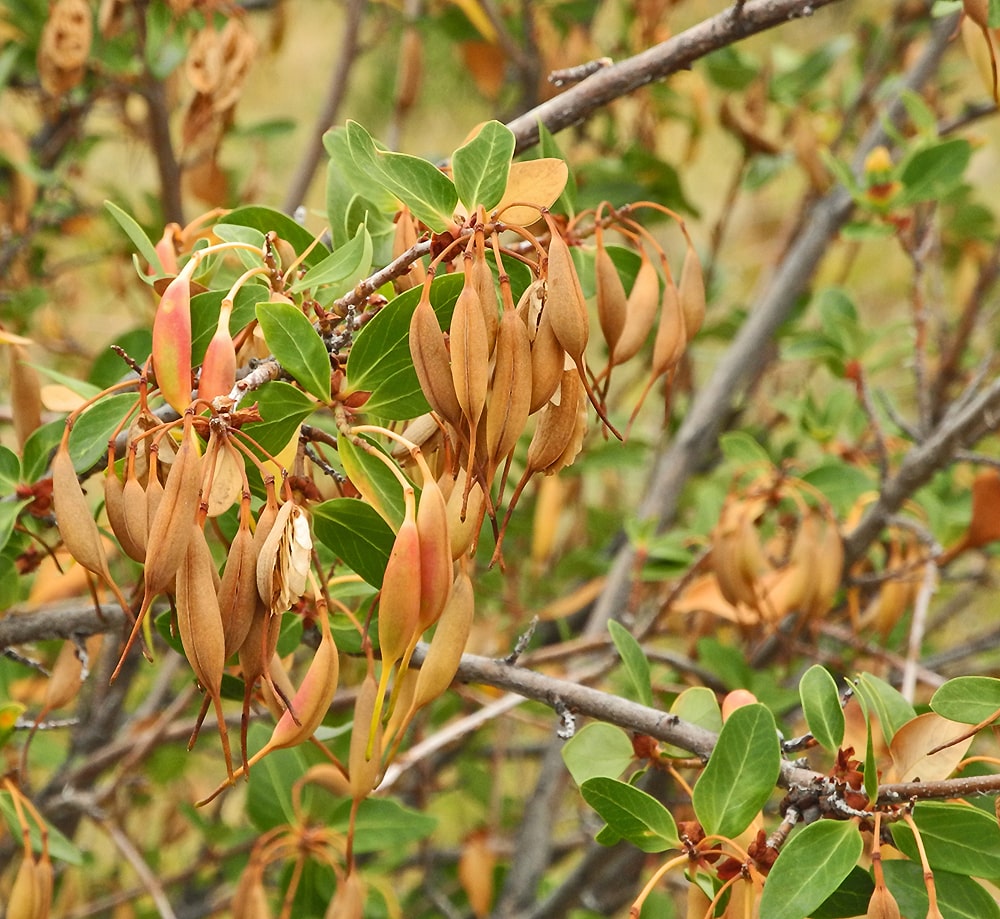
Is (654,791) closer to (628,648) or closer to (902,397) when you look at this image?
(628,648)

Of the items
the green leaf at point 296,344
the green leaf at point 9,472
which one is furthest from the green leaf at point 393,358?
the green leaf at point 9,472

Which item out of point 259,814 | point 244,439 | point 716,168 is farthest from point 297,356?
point 716,168

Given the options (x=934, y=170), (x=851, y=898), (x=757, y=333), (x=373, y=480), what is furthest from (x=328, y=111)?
(x=851, y=898)

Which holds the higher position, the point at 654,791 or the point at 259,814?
the point at 259,814

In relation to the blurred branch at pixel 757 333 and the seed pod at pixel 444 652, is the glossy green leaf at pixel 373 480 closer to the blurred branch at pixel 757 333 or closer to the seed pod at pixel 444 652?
the seed pod at pixel 444 652

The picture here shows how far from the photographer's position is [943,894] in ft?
1.75

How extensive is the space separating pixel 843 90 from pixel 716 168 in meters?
1.37

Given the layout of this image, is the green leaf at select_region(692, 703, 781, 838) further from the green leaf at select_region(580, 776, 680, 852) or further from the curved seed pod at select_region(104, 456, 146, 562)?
the curved seed pod at select_region(104, 456, 146, 562)

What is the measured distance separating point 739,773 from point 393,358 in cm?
26

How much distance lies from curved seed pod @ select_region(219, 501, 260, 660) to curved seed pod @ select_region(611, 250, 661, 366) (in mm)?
224

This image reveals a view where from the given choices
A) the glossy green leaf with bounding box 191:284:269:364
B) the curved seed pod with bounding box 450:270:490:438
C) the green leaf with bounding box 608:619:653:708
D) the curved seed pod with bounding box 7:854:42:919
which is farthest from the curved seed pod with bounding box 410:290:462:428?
the curved seed pod with bounding box 7:854:42:919

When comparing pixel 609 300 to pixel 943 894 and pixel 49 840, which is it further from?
pixel 49 840

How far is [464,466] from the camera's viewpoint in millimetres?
449

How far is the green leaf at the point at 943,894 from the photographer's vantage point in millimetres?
527
